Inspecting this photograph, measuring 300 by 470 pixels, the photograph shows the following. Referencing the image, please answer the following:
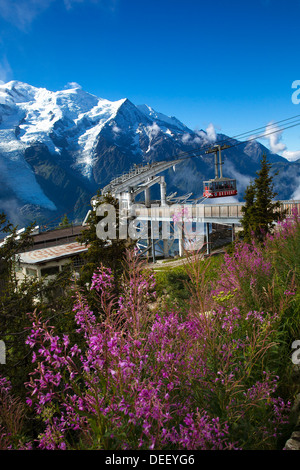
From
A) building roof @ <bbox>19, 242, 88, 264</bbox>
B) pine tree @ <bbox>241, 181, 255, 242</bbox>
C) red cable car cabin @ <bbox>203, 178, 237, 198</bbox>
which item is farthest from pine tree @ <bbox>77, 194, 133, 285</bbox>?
red cable car cabin @ <bbox>203, 178, 237, 198</bbox>

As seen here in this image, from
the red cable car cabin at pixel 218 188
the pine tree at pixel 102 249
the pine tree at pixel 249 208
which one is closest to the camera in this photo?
the pine tree at pixel 102 249

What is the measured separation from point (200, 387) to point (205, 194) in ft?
93.4

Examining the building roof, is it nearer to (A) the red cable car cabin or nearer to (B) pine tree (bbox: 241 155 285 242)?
(B) pine tree (bbox: 241 155 285 242)

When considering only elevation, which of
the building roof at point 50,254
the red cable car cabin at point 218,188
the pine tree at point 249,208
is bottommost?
the building roof at point 50,254

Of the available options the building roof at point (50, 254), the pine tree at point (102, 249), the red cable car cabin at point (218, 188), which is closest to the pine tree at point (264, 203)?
the pine tree at point (102, 249)

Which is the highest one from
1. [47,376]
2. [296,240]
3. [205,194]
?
[205,194]

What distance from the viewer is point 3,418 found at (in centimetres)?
223

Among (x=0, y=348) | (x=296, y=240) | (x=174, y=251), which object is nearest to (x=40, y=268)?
(x=0, y=348)

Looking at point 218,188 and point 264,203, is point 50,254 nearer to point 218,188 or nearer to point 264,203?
point 264,203

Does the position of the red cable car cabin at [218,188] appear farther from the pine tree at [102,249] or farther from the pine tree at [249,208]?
the pine tree at [102,249]

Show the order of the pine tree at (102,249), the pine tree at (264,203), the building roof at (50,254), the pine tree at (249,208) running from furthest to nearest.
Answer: the building roof at (50,254) → the pine tree at (249,208) → the pine tree at (264,203) → the pine tree at (102,249)

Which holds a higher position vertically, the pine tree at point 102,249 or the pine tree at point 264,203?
the pine tree at point 264,203
